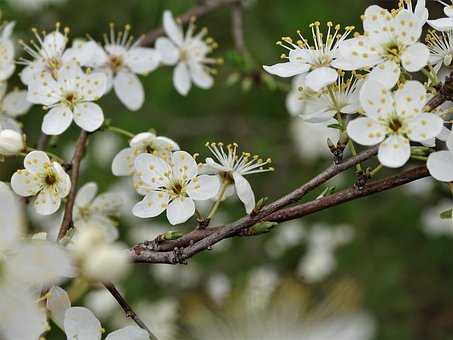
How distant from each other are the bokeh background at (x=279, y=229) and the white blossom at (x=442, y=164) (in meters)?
2.05

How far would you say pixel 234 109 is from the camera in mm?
4707

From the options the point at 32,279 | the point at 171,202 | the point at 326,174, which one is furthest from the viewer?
the point at 171,202

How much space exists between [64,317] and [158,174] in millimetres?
385

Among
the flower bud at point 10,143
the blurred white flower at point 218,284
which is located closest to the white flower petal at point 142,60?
the flower bud at point 10,143

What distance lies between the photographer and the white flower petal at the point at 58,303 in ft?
4.82

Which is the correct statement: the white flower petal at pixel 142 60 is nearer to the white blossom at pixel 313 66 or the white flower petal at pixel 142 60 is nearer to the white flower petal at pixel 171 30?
the white flower petal at pixel 171 30

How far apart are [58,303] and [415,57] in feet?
2.95

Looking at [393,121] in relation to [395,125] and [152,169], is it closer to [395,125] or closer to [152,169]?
[395,125]

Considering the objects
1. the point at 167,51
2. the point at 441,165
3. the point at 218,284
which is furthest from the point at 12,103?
the point at 218,284

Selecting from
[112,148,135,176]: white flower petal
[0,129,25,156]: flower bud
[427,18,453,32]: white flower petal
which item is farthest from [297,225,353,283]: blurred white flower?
[427,18,453,32]: white flower petal

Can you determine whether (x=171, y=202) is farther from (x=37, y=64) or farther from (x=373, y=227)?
(x=373, y=227)

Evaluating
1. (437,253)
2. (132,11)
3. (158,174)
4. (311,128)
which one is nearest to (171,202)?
(158,174)

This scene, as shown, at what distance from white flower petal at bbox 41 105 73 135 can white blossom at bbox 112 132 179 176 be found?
160 millimetres

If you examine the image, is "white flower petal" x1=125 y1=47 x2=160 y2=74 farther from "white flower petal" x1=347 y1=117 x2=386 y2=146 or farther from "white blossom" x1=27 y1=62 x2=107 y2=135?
"white flower petal" x1=347 y1=117 x2=386 y2=146
